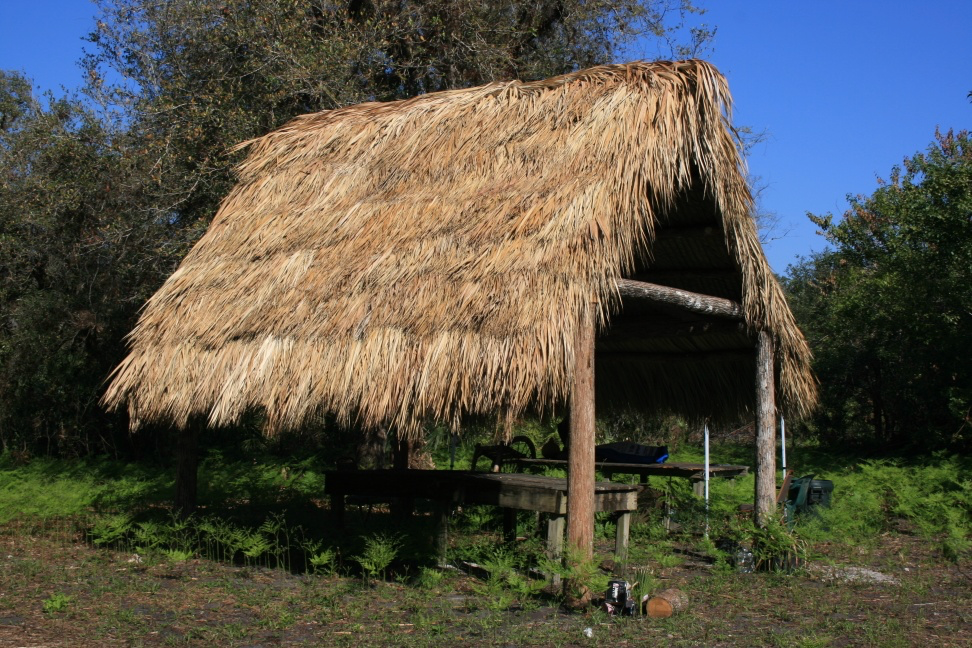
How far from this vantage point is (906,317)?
46.6 feet

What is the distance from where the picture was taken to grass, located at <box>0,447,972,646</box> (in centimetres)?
531

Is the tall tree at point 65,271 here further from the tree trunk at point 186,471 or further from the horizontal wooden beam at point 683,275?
the horizontal wooden beam at point 683,275

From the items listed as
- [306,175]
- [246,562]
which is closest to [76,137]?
[306,175]

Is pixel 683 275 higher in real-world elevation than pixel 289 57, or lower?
lower

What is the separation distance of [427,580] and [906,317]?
10544 millimetres

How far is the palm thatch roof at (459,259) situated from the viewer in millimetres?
5910

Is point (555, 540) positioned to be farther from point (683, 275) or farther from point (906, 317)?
point (906, 317)

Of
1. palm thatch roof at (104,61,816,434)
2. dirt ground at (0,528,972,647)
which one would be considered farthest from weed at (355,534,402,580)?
palm thatch roof at (104,61,816,434)

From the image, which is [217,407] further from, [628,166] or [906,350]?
[906,350]

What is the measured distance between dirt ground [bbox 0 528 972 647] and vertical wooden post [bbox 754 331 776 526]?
24.3 inches

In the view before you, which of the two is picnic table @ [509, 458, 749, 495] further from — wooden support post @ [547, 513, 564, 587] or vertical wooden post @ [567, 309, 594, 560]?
vertical wooden post @ [567, 309, 594, 560]

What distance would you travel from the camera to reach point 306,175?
9.08 m

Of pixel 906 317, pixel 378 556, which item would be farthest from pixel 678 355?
pixel 906 317

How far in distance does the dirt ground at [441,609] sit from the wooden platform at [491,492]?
574 mm
